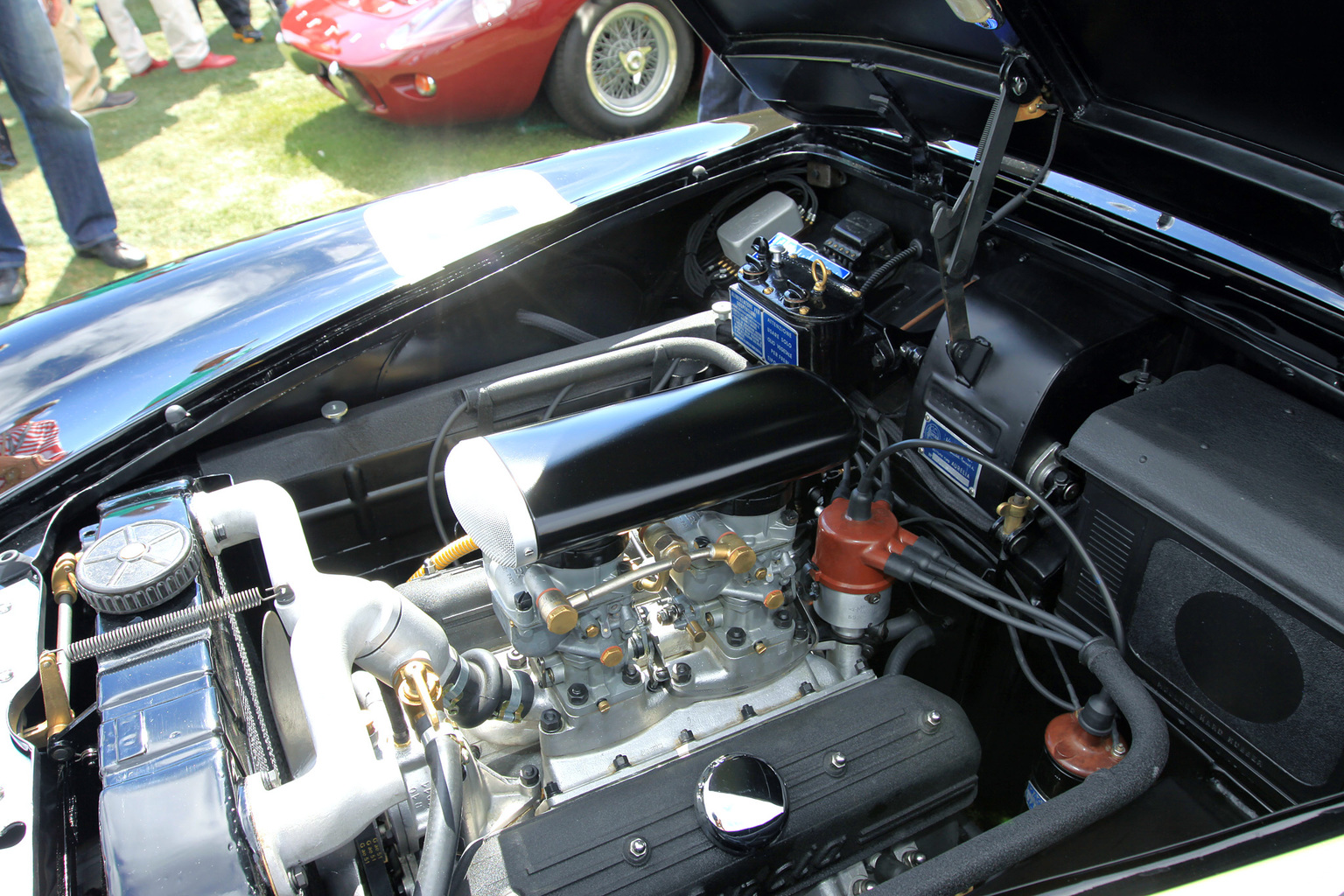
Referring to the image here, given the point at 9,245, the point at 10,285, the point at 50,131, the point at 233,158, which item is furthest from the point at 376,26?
the point at 10,285

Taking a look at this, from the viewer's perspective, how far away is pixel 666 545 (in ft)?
4.07

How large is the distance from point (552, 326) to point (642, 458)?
2.12ft

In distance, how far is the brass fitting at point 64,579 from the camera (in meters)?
1.06

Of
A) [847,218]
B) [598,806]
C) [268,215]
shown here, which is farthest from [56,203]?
[598,806]

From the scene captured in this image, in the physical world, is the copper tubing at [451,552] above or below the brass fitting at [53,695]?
below

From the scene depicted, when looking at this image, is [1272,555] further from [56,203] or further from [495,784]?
[56,203]

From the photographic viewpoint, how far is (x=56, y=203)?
353cm

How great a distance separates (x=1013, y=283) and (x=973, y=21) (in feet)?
1.36

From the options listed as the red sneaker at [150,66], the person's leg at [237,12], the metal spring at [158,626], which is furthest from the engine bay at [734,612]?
the person's leg at [237,12]

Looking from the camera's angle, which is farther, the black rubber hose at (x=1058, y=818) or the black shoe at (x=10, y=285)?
the black shoe at (x=10, y=285)

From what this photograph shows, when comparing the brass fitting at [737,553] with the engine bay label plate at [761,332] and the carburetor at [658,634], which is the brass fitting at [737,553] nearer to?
the carburetor at [658,634]

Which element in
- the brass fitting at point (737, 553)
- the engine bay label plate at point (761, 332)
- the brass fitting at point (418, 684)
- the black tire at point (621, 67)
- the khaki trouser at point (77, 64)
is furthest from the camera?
the khaki trouser at point (77, 64)

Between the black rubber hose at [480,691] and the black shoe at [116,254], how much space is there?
11.0 ft

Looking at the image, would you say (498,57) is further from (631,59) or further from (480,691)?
(480,691)
